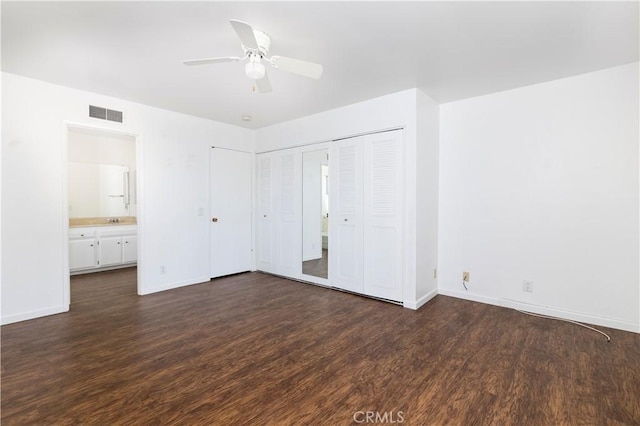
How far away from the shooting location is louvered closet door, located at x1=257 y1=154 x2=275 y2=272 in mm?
5297

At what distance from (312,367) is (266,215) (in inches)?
133

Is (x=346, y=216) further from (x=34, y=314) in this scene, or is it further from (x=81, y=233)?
(x=81, y=233)

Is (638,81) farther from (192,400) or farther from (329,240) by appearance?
(192,400)

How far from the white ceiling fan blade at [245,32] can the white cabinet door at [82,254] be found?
5059mm

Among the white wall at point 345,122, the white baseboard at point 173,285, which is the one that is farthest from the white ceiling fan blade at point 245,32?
the white baseboard at point 173,285

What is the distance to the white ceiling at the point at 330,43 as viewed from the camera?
2084 millimetres

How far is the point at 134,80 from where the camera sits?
327cm

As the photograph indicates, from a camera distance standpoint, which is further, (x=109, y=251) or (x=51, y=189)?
(x=109, y=251)

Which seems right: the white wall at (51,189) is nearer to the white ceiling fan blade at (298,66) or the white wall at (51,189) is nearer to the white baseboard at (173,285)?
the white baseboard at (173,285)

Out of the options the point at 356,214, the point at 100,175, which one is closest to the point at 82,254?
the point at 100,175

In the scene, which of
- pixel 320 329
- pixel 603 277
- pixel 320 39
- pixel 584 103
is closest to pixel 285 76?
pixel 320 39

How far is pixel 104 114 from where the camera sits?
3.78m

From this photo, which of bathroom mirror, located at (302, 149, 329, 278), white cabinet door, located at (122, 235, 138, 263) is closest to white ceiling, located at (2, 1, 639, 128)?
bathroom mirror, located at (302, 149, 329, 278)

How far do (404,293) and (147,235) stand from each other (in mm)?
3546
